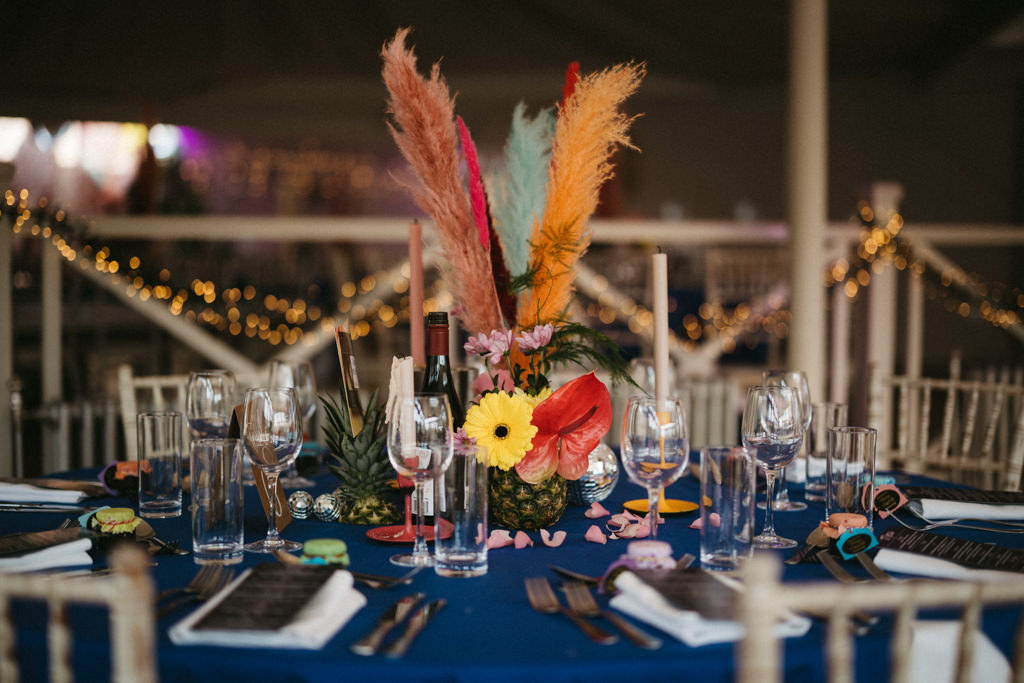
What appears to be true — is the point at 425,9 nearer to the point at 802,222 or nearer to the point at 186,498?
the point at 802,222

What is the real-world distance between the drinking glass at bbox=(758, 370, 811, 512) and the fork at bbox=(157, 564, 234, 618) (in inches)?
38.0

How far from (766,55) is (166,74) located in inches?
179

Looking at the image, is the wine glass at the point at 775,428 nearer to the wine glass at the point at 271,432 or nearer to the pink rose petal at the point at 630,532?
the pink rose petal at the point at 630,532

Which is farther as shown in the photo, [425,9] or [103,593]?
[425,9]

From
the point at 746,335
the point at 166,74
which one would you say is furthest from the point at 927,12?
the point at 166,74

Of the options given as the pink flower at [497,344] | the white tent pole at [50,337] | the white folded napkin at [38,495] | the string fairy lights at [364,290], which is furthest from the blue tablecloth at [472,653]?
the white tent pole at [50,337]

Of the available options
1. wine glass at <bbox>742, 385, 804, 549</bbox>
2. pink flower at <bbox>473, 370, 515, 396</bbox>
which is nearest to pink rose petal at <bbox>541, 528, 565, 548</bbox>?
pink flower at <bbox>473, 370, 515, 396</bbox>

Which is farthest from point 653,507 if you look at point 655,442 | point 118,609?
point 118,609

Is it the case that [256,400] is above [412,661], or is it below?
above

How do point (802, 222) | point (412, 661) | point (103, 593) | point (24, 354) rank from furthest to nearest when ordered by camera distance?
point (24, 354) < point (802, 222) < point (412, 661) < point (103, 593)

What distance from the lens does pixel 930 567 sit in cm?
118

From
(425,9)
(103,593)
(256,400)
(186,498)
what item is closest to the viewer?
(103,593)

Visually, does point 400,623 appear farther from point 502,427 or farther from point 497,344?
point 497,344

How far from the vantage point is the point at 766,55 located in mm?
6977
